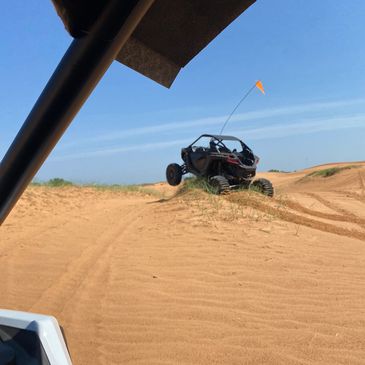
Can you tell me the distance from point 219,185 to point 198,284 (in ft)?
Result: 18.6

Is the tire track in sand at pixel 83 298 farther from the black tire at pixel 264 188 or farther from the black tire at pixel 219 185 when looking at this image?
the black tire at pixel 264 188

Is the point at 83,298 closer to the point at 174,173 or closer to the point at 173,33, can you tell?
the point at 173,33

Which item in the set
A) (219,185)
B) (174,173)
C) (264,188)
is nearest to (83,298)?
(219,185)

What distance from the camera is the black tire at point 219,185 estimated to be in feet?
32.4

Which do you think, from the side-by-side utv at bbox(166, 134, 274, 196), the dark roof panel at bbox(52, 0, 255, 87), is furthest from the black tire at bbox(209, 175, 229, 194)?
the dark roof panel at bbox(52, 0, 255, 87)

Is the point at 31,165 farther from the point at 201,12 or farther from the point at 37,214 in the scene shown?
the point at 37,214

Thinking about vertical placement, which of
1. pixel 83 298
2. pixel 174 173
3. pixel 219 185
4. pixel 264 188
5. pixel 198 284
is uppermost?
pixel 174 173

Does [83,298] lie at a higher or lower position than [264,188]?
lower

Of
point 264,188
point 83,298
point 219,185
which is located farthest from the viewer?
point 264,188

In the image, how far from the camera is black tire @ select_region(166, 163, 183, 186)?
1212cm

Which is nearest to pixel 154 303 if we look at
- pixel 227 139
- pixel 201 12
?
A: pixel 201 12

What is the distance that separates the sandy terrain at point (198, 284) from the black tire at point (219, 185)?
1.48 meters

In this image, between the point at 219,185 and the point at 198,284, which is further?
the point at 219,185

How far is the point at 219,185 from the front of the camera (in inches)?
390
